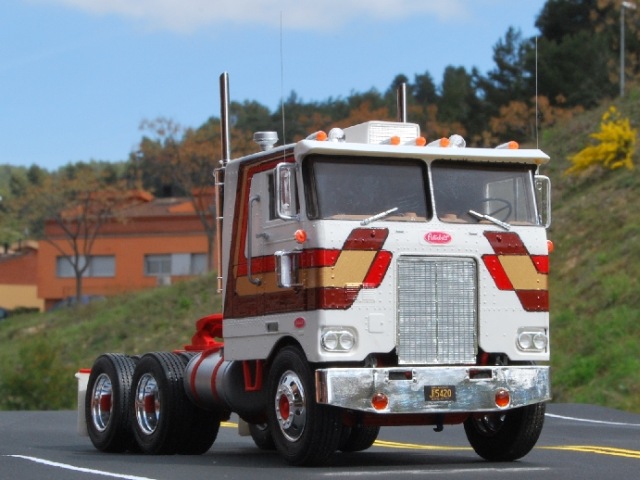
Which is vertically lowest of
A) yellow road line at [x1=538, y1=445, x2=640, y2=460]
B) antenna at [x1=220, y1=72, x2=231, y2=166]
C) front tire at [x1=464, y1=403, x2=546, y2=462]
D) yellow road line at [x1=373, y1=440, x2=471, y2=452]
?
yellow road line at [x1=373, y1=440, x2=471, y2=452]

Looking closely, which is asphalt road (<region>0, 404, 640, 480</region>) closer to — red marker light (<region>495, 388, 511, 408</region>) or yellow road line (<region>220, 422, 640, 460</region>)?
yellow road line (<region>220, 422, 640, 460</region>)

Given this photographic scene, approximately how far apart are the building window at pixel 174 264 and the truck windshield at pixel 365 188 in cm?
7830

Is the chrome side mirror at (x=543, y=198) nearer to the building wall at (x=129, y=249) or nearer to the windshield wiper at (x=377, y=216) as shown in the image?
the windshield wiper at (x=377, y=216)

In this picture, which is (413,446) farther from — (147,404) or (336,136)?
(336,136)

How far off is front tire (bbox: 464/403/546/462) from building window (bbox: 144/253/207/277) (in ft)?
254

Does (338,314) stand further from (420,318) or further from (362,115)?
(362,115)

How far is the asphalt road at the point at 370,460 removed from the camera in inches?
496

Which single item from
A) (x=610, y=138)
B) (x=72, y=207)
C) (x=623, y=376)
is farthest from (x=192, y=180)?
(x=623, y=376)

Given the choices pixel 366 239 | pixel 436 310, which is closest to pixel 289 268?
pixel 366 239

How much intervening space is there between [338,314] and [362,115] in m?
68.7

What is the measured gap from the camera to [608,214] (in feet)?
144

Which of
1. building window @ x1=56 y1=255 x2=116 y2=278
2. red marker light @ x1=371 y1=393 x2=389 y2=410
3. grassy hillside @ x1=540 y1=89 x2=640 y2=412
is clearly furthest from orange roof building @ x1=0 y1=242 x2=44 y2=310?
red marker light @ x1=371 y1=393 x2=389 y2=410

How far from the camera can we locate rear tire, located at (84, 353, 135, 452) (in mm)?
16469

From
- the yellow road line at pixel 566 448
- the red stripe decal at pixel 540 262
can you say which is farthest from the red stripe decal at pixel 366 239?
the yellow road line at pixel 566 448
